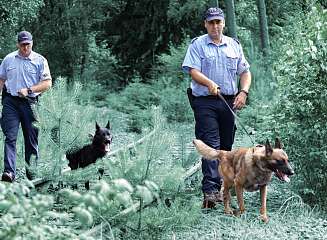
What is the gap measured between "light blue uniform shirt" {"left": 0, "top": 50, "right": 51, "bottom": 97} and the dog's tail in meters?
3.15

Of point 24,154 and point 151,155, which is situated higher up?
point 151,155

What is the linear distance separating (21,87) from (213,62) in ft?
10.5

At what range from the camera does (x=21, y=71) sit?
1080 cm

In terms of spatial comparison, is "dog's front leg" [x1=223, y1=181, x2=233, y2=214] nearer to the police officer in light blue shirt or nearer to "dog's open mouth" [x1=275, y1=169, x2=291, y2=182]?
the police officer in light blue shirt

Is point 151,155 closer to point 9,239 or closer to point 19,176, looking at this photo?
point 9,239

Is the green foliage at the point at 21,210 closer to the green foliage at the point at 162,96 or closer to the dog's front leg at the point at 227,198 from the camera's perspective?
the dog's front leg at the point at 227,198

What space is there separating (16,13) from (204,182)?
17.7 meters

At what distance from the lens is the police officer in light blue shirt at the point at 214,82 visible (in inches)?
353

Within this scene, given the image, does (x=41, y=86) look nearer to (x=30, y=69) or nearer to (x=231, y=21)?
(x=30, y=69)

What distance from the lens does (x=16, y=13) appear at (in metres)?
25.2

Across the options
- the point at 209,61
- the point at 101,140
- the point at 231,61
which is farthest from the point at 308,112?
the point at 101,140

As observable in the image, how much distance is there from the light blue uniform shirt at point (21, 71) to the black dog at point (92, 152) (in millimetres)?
1087

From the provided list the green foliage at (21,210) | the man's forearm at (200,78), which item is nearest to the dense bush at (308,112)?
the man's forearm at (200,78)

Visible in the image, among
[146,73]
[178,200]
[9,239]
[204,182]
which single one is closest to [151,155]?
[178,200]
